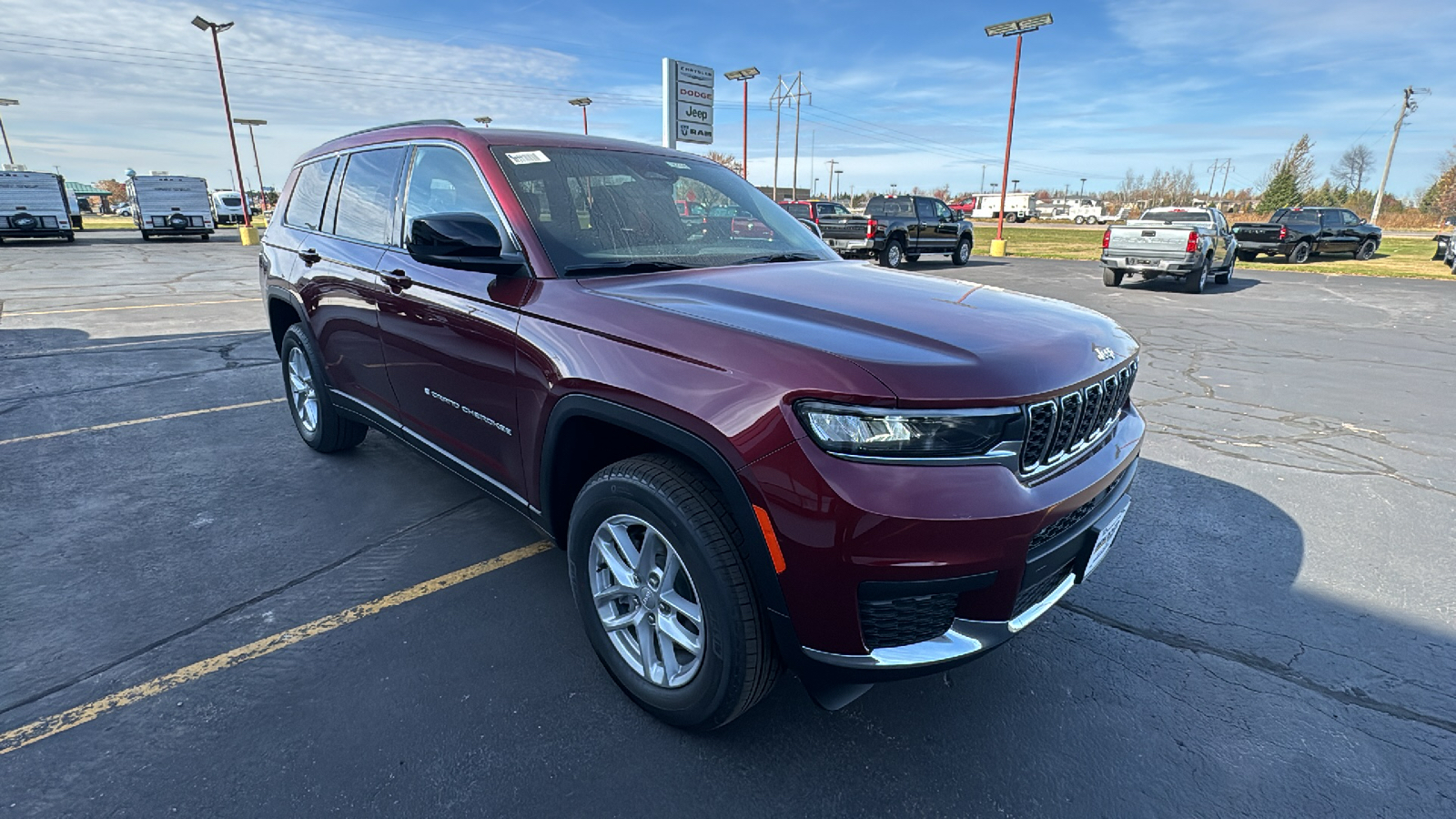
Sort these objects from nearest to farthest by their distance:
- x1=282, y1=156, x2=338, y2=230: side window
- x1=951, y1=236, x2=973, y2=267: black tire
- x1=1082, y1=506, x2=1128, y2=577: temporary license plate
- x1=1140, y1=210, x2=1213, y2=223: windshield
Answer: x1=1082, y1=506, x2=1128, y2=577: temporary license plate < x1=282, y1=156, x2=338, y2=230: side window < x1=1140, y1=210, x2=1213, y2=223: windshield < x1=951, y1=236, x2=973, y2=267: black tire

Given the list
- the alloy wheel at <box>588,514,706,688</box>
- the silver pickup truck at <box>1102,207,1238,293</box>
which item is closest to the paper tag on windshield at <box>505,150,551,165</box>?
the alloy wheel at <box>588,514,706,688</box>

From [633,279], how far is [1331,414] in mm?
6210

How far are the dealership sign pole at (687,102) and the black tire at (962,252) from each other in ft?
27.7

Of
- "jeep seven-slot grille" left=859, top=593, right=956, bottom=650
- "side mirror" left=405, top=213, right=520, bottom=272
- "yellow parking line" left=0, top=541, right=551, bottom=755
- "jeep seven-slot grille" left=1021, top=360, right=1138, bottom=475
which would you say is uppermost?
"side mirror" left=405, top=213, right=520, bottom=272

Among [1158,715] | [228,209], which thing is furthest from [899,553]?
[228,209]

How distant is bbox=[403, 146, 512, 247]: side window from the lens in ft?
9.29

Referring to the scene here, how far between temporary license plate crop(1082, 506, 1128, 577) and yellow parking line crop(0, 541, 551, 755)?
94.4 inches

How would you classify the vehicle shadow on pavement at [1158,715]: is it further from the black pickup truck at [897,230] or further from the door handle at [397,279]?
the black pickup truck at [897,230]

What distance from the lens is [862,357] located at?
186 cm

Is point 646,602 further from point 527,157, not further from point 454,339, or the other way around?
point 527,157

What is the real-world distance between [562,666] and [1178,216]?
16.5 m

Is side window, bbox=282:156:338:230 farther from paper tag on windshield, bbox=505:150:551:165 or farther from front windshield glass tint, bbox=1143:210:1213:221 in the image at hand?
front windshield glass tint, bbox=1143:210:1213:221

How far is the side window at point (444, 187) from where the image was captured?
283 centimetres

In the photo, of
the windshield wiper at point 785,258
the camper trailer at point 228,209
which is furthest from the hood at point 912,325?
the camper trailer at point 228,209
